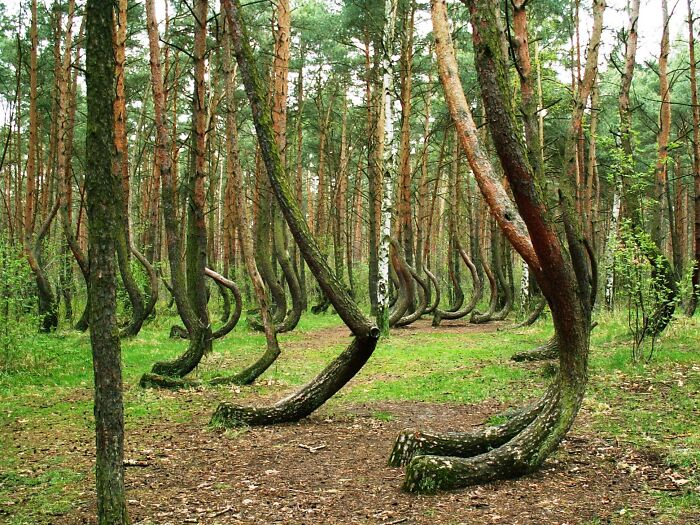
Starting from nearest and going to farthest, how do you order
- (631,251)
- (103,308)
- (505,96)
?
(103,308) → (505,96) → (631,251)

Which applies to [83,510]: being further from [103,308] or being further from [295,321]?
[295,321]

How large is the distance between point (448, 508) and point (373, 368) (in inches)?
250

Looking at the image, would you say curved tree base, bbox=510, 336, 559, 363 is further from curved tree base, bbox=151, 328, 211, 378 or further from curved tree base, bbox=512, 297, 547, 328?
curved tree base, bbox=512, 297, 547, 328

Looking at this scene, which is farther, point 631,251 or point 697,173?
point 697,173

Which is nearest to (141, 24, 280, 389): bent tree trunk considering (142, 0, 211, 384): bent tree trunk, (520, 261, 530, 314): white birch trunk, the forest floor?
the forest floor

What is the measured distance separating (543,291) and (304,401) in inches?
124

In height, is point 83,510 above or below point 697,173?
below

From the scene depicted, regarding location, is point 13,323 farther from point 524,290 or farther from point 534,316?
point 524,290

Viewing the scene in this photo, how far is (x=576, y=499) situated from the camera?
14.2 feet

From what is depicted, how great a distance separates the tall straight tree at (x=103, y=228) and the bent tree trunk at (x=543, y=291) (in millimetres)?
2360

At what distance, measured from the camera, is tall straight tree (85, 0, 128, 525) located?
3.46 meters

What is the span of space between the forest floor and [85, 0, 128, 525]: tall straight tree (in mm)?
1137

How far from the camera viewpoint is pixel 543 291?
5020mm

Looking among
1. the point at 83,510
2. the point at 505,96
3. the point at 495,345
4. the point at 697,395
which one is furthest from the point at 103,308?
the point at 495,345
